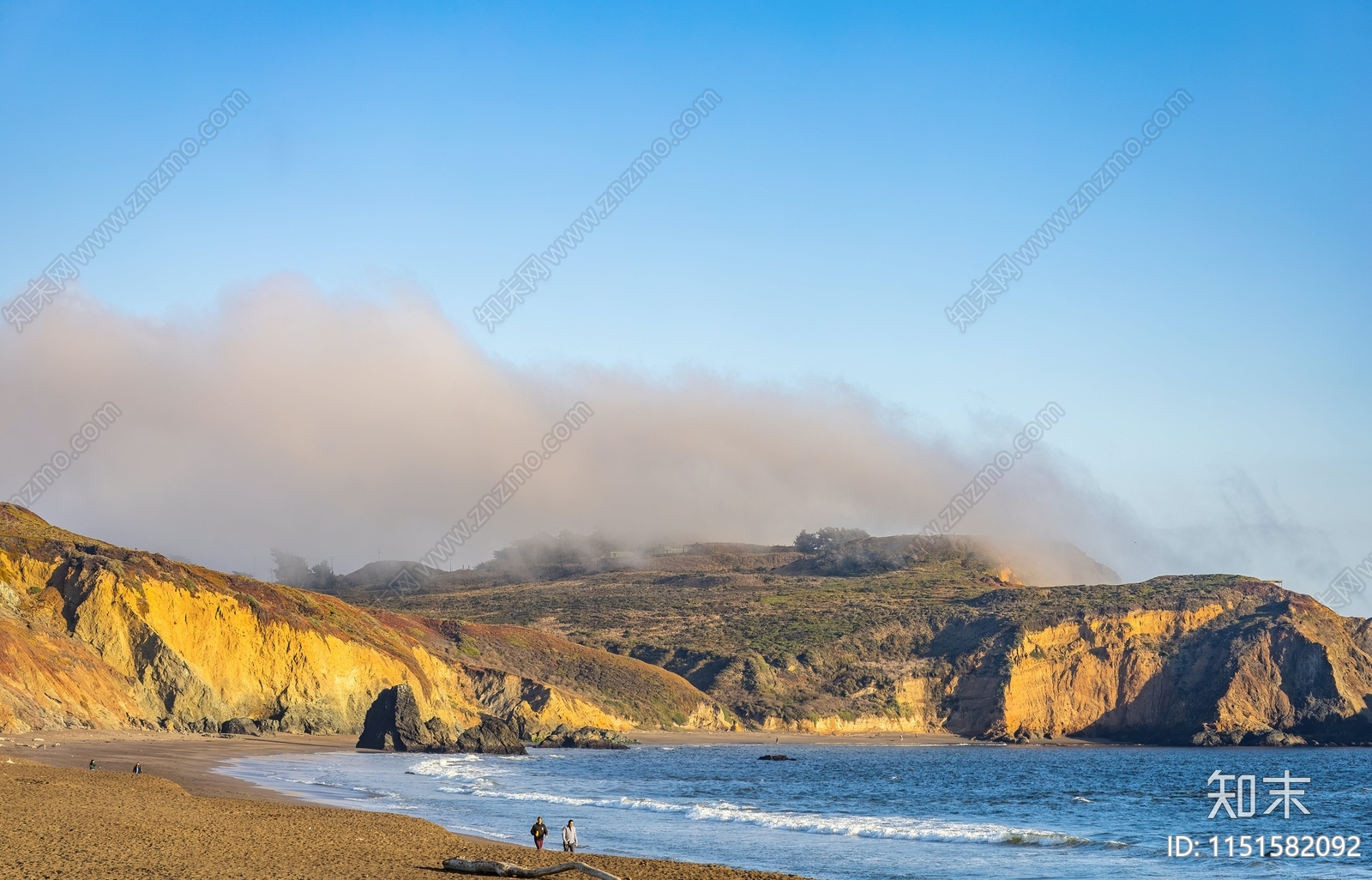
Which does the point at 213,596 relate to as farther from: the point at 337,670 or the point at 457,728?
the point at 457,728

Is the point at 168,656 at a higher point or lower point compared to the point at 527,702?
higher

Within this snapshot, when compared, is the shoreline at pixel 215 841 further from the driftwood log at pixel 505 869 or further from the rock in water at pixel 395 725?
the rock in water at pixel 395 725

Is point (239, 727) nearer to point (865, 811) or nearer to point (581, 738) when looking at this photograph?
point (581, 738)

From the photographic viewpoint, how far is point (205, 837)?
2200cm

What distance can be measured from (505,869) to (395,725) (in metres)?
48.5

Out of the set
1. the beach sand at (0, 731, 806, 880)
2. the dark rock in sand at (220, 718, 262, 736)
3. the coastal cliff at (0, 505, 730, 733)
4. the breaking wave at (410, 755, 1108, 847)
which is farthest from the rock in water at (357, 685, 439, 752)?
the beach sand at (0, 731, 806, 880)

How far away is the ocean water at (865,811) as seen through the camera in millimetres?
28516

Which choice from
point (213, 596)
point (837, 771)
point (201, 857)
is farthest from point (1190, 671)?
point (201, 857)

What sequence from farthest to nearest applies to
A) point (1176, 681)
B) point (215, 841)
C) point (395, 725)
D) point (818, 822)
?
point (1176, 681)
point (395, 725)
point (818, 822)
point (215, 841)

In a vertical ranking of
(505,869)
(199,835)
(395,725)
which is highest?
(505,869)

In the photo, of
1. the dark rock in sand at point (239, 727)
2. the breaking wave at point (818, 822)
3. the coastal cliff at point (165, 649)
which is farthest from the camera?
the dark rock in sand at point (239, 727)

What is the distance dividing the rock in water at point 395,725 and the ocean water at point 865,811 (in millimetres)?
2469

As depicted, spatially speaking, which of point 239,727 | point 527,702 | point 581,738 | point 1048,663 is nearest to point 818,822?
point 239,727

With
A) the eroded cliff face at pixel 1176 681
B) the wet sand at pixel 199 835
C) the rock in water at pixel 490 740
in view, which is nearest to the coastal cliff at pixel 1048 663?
the eroded cliff face at pixel 1176 681
